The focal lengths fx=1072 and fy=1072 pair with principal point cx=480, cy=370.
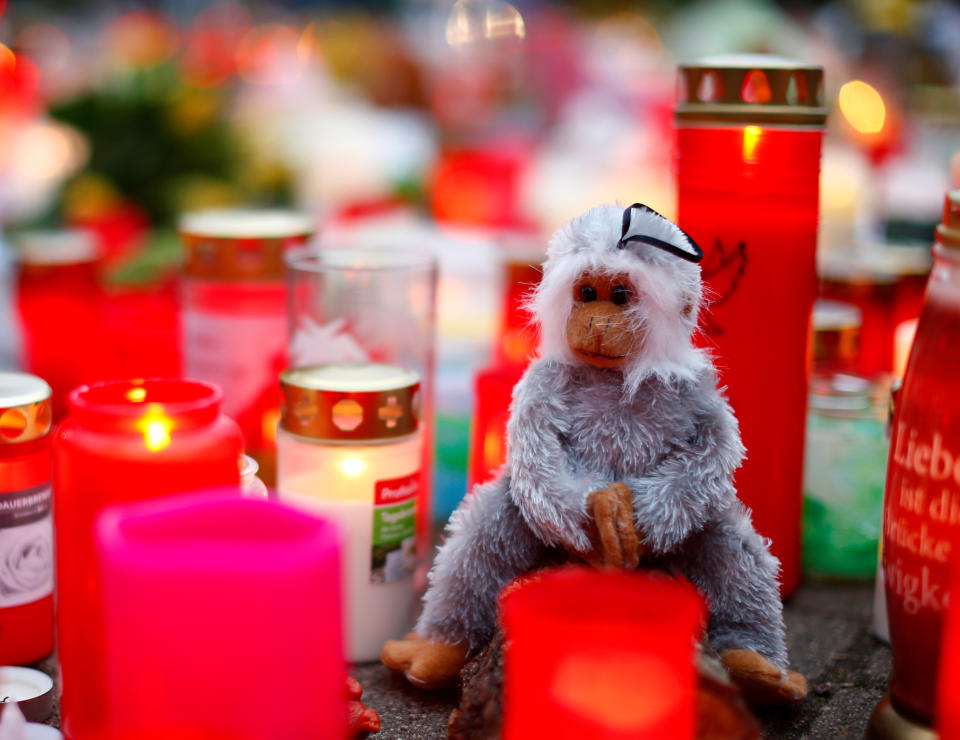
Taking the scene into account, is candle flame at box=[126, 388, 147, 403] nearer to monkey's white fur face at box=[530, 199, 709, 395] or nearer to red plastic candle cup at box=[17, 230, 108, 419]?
monkey's white fur face at box=[530, 199, 709, 395]

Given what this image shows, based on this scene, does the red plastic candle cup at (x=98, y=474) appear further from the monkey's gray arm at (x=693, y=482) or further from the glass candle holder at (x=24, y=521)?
the monkey's gray arm at (x=693, y=482)

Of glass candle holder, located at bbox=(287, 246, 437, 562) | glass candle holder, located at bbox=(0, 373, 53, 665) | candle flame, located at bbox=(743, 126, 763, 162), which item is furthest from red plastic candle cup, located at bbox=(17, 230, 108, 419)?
candle flame, located at bbox=(743, 126, 763, 162)

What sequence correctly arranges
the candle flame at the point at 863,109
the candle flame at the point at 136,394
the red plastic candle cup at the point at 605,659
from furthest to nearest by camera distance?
the candle flame at the point at 863,109 → the candle flame at the point at 136,394 → the red plastic candle cup at the point at 605,659

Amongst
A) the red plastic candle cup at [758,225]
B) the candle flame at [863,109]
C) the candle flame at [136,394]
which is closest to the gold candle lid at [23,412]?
the candle flame at [136,394]

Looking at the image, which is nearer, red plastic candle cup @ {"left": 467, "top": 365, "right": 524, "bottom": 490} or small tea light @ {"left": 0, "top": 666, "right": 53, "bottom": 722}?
small tea light @ {"left": 0, "top": 666, "right": 53, "bottom": 722}

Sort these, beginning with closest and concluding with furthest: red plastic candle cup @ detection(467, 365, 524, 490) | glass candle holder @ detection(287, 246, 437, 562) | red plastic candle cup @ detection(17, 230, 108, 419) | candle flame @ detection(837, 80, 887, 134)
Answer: red plastic candle cup @ detection(467, 365, 524, 490)
glass candle holder @ detection(287, 246, 437, 562)
red plastic candle cup @ detection(17, 230, 108, 419)
candle flame @ detection(837, 80, 887, 134)

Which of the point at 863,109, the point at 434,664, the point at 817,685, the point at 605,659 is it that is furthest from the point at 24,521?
the point at 863,109

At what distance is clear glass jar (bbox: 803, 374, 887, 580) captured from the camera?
124 cm

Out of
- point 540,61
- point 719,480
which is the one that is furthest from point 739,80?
point 540,61

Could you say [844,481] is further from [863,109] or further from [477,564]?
[863,109]

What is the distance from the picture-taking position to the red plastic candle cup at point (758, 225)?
3.57 feet

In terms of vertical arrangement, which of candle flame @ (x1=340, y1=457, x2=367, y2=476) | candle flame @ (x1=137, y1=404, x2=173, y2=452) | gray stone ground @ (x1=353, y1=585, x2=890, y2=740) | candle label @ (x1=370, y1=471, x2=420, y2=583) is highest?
candle flame @ (x1=137, y1=404, x2=173, y2=452)

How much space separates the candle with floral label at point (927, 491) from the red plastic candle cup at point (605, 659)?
26cm

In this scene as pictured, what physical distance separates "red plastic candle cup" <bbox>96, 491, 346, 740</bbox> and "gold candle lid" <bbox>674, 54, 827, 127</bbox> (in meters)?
0.68
